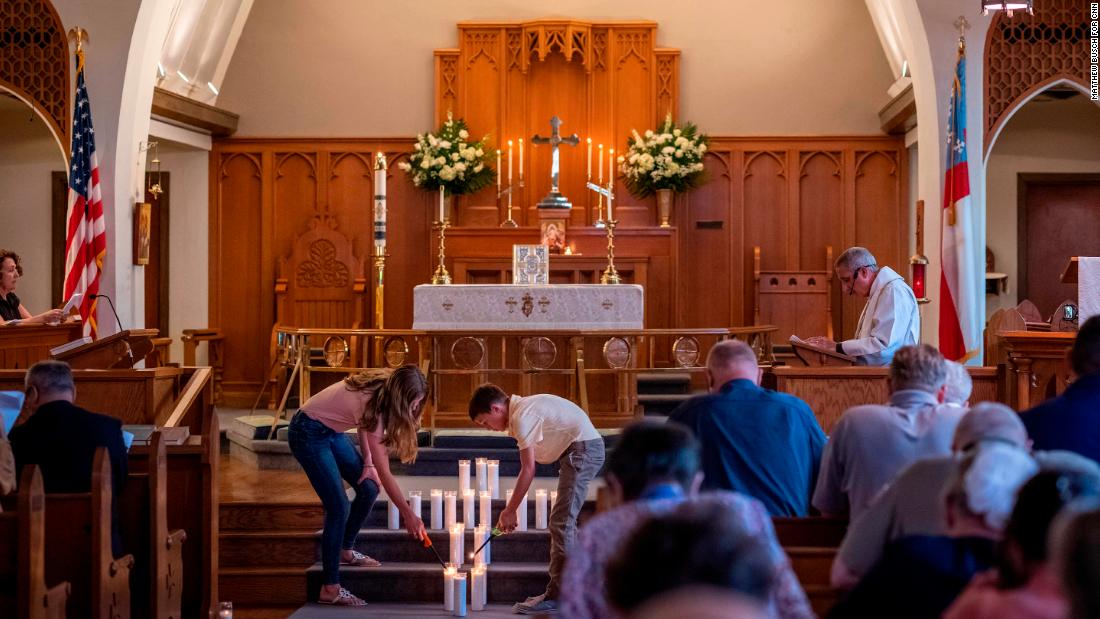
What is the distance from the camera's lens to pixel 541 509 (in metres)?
7.81

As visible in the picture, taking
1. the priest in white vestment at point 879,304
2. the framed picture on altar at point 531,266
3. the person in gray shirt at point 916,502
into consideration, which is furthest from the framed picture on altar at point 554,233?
the person in gray shirt at point 916,502

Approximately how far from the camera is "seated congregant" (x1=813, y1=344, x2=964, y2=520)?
3.96 meters

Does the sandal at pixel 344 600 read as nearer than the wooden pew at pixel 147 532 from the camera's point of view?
No

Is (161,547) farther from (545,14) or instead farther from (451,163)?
(545,14)

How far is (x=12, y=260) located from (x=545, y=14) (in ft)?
20.4

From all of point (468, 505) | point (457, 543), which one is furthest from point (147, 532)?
point (468, 505)

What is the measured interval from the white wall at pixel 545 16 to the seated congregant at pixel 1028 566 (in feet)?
37.5

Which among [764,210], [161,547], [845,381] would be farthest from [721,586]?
[764,210]

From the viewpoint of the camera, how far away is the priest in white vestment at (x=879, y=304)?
6969 mm

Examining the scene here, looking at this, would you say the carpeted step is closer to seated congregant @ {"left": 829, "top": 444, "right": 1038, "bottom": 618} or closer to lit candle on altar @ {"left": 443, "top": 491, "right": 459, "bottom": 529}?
lit candle on altar @ {"left": 443, "top": 491, "right": 459, "bottom": 529}

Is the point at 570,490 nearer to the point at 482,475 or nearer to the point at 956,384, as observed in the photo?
the point at 482,475

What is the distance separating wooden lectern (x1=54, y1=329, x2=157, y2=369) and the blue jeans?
2214mm

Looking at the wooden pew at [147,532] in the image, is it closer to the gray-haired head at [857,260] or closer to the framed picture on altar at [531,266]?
the gray-haired head at [857,260]

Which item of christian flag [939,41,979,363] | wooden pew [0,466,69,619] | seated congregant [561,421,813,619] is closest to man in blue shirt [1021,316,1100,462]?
seated congregant [561,421,813,619]
